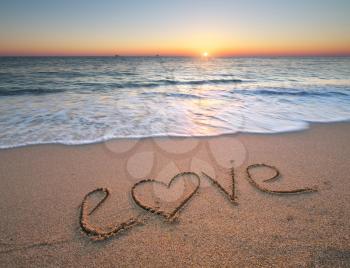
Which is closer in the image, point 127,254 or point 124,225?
point 127,254

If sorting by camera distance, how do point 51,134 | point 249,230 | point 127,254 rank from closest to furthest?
point 127,254 → point 249,230 → point 51,134

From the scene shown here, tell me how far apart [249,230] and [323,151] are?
2538mm

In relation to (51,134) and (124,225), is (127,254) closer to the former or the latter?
(124,225)

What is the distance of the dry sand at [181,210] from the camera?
6.85 feet

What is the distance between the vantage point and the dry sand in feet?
6.85

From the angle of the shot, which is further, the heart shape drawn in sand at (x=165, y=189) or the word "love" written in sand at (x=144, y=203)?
the heart shape drawn in sand at (x=165, y=189)

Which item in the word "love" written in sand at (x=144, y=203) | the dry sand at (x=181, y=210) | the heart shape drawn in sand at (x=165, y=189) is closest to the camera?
the dry sand at (x=181, y=210)

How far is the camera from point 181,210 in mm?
2641

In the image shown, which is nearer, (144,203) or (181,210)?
(181,210)

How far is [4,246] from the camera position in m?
2.16

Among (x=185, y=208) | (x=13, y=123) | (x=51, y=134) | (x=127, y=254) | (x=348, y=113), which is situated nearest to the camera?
(x=127, y=254)

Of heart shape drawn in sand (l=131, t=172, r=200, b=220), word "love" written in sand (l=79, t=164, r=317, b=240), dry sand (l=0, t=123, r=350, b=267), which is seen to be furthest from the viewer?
heart shape drawn in sand (l=131, t=172, r=200, b=220)

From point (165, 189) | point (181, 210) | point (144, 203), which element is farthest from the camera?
point (165, 189)

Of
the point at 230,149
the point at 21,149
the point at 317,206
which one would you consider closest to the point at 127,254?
the point at 317,206
